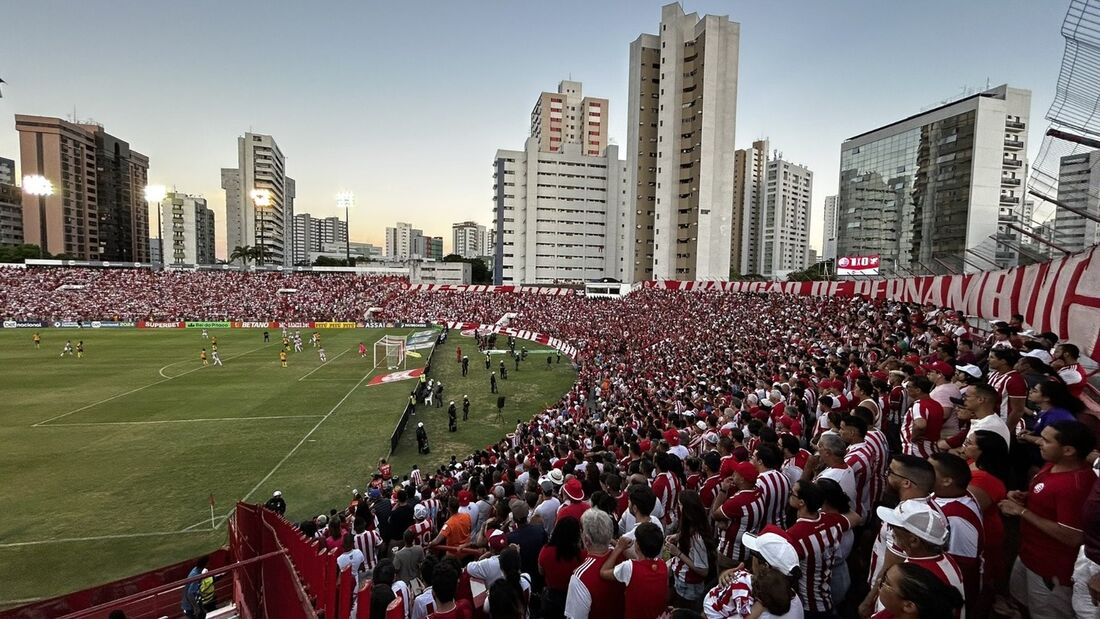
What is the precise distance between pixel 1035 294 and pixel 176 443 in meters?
25.8

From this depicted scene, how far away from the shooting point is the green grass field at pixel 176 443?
11562 mm

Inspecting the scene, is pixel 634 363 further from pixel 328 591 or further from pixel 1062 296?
pixel 328 591

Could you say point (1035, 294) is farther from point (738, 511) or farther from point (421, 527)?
point (421, 527)

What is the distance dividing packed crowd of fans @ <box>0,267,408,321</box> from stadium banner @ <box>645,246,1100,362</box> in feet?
182

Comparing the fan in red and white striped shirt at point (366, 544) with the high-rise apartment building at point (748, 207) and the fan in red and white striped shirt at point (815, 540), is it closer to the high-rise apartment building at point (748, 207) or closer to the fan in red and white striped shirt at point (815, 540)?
the fan in red and white striped shirt at point (815, 540)

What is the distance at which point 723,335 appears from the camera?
2586cm

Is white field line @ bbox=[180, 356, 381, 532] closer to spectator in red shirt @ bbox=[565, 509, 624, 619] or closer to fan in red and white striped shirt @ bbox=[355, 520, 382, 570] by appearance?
fan in red and white striped shirt @ bbox=[355, 520, 382, 570]

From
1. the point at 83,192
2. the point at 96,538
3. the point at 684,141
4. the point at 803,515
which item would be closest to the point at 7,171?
the point at 83,192

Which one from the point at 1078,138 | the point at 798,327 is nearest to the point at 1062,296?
the point at 1078,138

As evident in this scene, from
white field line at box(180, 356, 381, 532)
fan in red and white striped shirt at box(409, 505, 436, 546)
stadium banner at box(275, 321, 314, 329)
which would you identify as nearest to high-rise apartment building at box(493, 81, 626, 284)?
stadium banner at box(275, 321, 314, 329)

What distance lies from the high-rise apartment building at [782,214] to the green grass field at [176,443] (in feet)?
469

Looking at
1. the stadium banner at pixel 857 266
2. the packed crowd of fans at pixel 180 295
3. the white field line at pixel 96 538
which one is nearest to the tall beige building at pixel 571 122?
the packed crowd of fans at pixel 180 295

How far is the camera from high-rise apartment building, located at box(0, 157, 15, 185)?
107969 millimetres

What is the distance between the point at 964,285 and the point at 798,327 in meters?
7.20
